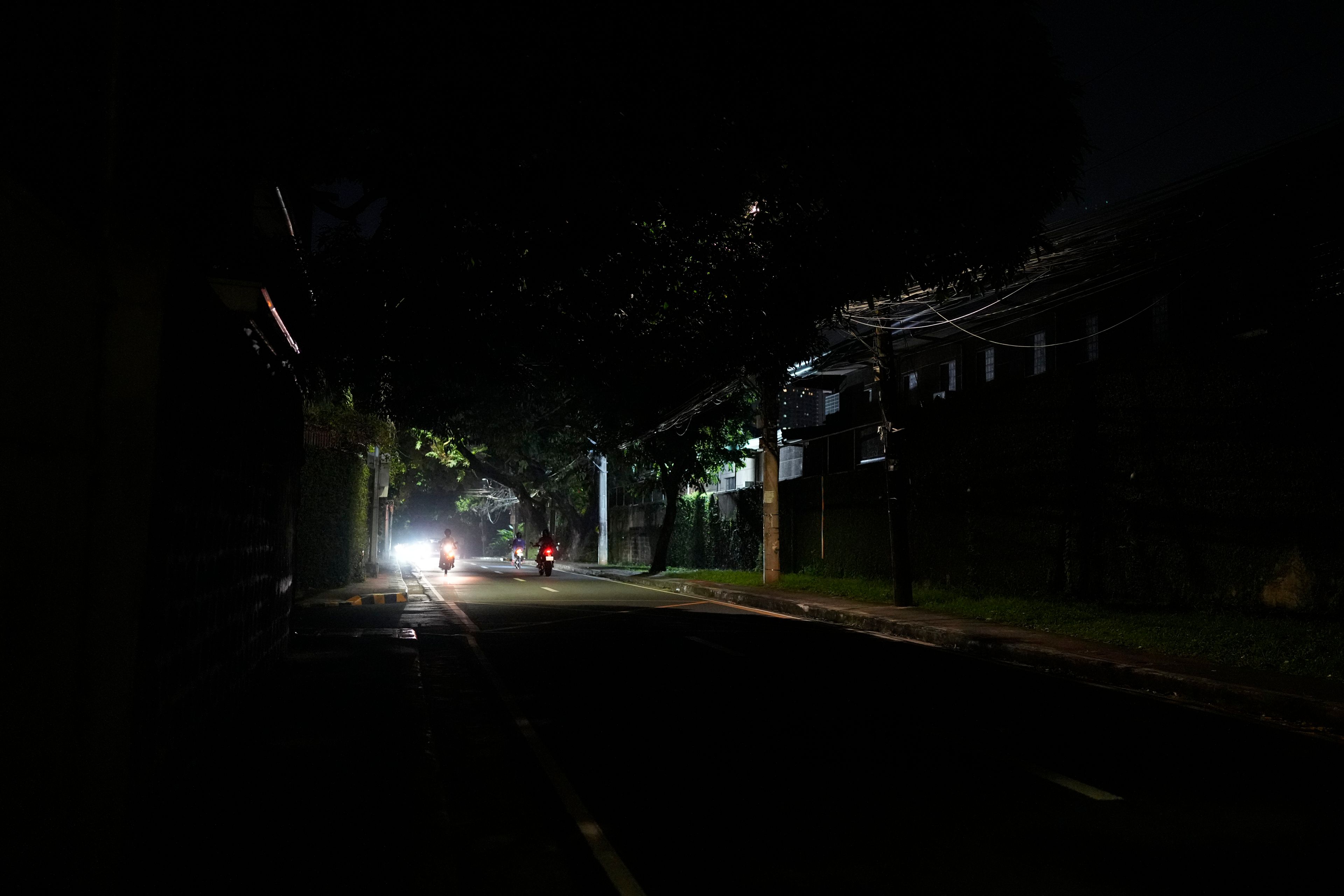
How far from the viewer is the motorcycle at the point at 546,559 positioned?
36.8 metres

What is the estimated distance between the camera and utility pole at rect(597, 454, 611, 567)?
148ft

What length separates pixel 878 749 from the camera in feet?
23.7

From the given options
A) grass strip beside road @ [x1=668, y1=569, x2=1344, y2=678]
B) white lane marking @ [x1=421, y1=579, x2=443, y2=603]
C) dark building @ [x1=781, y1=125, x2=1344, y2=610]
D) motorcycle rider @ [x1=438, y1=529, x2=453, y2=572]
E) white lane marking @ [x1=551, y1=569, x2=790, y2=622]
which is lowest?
white lane marking @ [x1=551, y1=569, x2=790, y2=622]

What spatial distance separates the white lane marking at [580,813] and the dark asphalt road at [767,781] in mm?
56

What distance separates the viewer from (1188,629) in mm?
13469

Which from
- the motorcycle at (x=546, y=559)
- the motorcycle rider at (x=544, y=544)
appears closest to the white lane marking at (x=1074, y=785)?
the motorcycle at (x=546, y=559)

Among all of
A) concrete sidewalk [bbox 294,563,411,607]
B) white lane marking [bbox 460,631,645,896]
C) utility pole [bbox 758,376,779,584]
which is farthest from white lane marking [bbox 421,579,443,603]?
white lane marking [bbox 460,631,645,896]

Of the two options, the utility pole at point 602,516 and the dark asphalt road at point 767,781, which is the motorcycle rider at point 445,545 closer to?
the utility pole at point 602,516

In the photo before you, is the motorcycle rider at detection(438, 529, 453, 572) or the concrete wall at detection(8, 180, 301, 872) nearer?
the concrete wall at detection(8, 180, 301, 872)

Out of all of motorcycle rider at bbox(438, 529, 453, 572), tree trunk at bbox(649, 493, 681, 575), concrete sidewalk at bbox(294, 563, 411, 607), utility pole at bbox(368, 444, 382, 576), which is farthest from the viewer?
motorcycle rider at bbox(438, 529, 453, 572)

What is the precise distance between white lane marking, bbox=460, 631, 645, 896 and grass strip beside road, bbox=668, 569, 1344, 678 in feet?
25.5

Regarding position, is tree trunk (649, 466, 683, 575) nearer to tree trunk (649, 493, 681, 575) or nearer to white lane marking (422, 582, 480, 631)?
tree trunk (649, 493, 681, 575)

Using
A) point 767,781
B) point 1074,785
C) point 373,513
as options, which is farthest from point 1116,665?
point 373,513

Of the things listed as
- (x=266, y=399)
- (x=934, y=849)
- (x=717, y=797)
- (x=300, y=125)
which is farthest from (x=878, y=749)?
(x=300, y=125)
